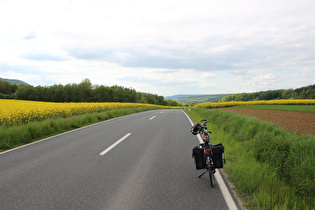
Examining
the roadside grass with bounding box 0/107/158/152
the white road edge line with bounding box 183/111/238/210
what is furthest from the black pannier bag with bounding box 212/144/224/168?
the roadside grass with bounding box 0/107/158/152

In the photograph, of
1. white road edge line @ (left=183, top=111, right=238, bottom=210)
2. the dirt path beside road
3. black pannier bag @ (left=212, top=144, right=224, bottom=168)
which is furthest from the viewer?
the dirt path beside road

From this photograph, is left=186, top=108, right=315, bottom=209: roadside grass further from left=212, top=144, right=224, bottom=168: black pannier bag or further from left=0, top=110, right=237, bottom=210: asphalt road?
left=0, top=110, right=237, bottom=210: asphalt road

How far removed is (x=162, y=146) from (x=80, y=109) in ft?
43.3

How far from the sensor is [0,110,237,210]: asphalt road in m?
2.91

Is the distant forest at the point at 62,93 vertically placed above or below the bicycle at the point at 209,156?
above

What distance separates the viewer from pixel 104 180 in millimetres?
3689

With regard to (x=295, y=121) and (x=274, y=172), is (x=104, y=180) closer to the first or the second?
(x=274, y=172)

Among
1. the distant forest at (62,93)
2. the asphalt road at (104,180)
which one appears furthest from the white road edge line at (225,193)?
the distant forest at (62,93)

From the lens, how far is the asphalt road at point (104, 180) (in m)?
2.91

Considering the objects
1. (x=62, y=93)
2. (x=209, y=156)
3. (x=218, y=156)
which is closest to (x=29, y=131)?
(x=209, y=156)

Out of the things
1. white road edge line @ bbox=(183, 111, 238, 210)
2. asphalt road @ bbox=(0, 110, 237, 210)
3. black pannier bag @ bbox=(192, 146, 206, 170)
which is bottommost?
white road edge line @ bbox=(183, 111, 238, 210)

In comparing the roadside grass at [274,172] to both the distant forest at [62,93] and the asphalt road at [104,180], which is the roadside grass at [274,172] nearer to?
the asphalt road at [104,180]

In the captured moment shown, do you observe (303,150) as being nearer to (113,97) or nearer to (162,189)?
(162,189)

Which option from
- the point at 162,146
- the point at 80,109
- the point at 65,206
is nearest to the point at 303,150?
the point at 162,146
